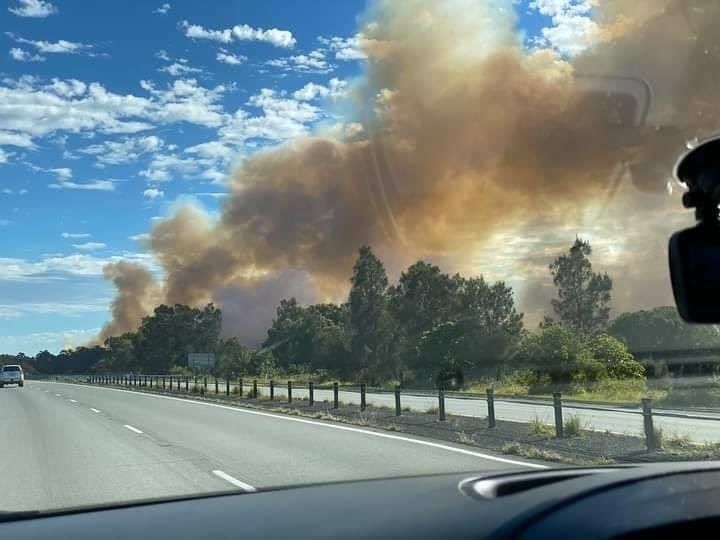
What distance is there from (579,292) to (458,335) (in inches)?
356

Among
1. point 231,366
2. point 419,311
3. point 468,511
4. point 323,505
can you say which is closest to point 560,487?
point 468,511

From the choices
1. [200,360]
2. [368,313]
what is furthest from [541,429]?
[200,360]

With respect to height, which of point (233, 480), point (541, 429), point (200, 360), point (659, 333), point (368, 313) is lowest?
point (233, 480)

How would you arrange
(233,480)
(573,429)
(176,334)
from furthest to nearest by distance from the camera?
(176,334), (573,429), (233,480)

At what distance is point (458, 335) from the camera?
183 ft

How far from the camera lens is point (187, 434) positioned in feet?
59.0

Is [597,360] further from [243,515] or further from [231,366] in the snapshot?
[231,366]

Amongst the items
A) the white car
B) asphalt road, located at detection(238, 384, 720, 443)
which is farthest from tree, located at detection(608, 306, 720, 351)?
the white car

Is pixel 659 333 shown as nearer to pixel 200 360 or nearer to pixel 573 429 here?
pixel 573 429

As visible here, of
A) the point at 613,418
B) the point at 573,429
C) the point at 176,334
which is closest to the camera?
the point at 573,429

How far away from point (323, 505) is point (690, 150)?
1713mm

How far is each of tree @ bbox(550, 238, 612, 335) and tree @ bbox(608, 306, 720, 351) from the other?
826 cm

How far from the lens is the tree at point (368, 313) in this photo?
2980 inches

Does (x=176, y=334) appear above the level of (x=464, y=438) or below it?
above
